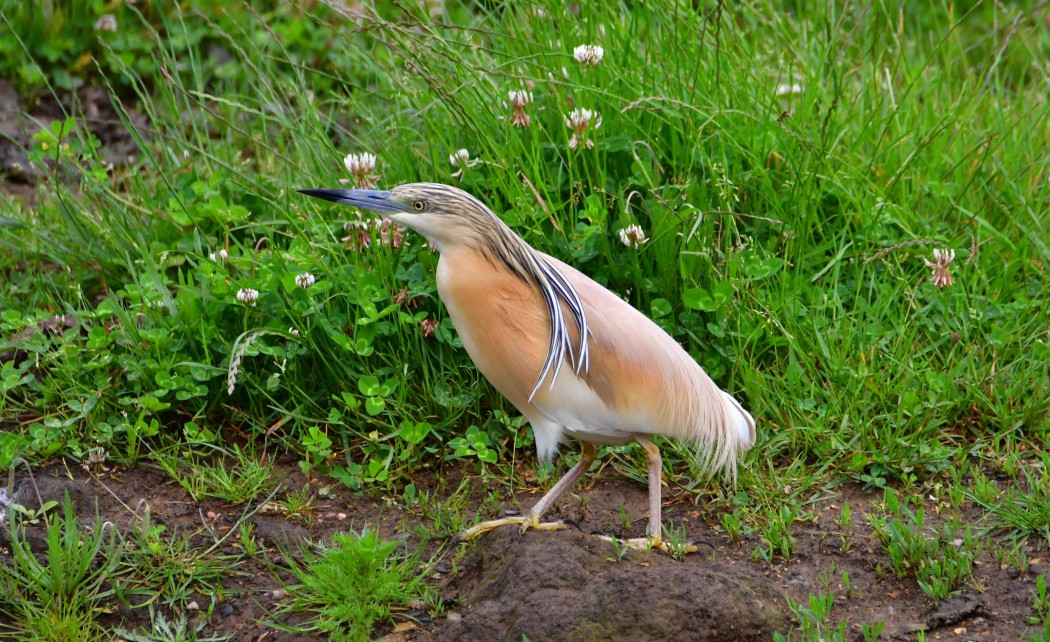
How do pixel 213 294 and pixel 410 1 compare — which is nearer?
pixel 213 294

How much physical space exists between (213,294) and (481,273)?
1.36 m

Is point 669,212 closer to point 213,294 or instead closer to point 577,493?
point 577,493

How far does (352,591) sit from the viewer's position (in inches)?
128

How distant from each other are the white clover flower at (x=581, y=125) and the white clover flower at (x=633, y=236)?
376 mm

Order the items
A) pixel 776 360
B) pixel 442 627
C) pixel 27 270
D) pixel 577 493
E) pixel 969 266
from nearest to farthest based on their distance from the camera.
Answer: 1. pixel 442 627
2. pixel 577 493
3. pixel 776 360
4. pixel 969 266
5. pixel 27 270

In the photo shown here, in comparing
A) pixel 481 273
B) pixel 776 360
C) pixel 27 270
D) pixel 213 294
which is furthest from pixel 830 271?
pixel 27 270

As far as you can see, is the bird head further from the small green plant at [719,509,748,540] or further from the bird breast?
the small green plant at [719,509,748,540]

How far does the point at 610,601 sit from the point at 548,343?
2.55ft

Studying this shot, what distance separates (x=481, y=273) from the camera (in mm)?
3400

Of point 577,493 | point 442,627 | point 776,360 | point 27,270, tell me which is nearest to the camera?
point 442,627

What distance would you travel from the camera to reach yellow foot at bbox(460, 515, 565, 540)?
3568mm

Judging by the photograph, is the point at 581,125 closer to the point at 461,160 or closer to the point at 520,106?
the point at 520,106

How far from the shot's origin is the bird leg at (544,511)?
3.58 meters

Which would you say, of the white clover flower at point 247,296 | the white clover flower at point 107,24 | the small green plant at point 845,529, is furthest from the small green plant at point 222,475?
the white clover flower at point 107,24
